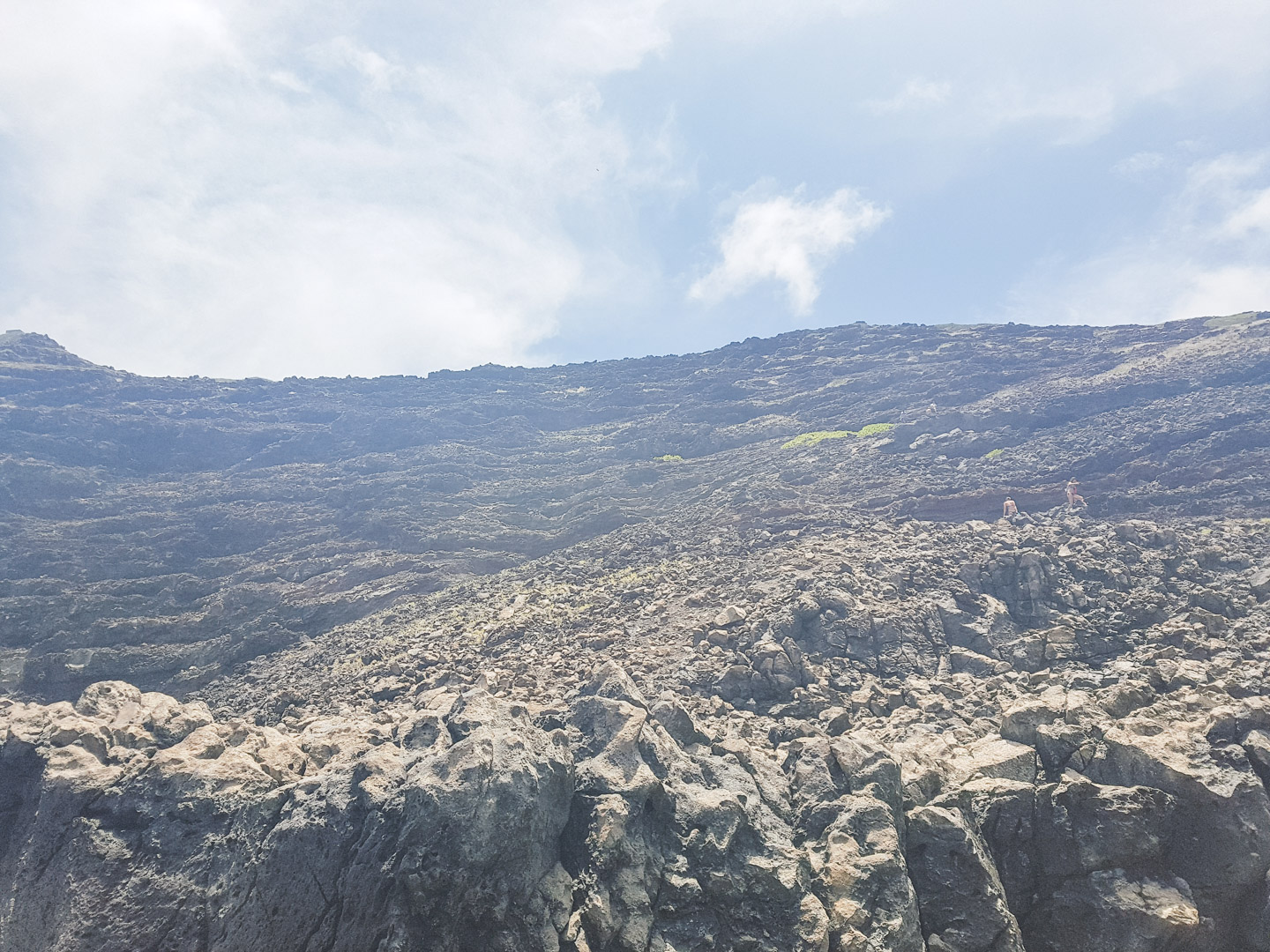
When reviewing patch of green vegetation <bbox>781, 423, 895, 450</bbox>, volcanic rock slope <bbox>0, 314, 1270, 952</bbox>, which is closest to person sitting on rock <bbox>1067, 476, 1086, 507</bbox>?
volcanic rock slope <bbox>0, 314, 1270, 952</bbox>

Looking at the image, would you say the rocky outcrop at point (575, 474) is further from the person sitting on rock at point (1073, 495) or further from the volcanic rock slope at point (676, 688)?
the person sitting on rock at point (1073, 495)

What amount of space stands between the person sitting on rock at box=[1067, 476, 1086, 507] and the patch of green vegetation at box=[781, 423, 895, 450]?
19007 mm

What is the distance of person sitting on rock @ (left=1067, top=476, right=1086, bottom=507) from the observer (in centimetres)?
4344

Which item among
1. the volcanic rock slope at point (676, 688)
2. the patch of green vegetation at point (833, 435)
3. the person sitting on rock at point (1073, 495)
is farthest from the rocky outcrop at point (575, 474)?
the person sitting on rock at point (1073, 495)

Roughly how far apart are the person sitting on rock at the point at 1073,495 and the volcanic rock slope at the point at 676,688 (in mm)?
1025

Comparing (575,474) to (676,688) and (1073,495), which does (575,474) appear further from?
(676,688)

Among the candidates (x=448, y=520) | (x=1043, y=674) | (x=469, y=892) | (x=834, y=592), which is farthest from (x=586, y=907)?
(x=448, y=520)

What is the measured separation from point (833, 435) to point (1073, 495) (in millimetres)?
24636

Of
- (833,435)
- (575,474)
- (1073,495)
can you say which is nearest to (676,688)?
(1073,495)

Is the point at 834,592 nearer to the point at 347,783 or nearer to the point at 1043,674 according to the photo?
the point at 1043,674

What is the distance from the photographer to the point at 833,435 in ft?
218

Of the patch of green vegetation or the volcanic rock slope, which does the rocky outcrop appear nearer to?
the volcanic rock slope

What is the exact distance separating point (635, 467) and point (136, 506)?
42833mm

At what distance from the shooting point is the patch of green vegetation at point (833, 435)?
64125 mm
